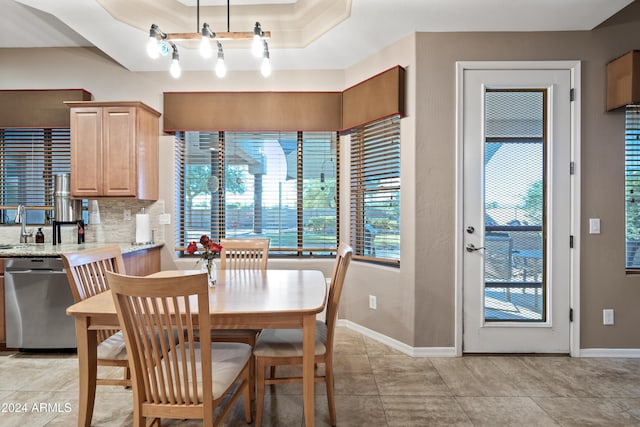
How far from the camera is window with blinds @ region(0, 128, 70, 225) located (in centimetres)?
354

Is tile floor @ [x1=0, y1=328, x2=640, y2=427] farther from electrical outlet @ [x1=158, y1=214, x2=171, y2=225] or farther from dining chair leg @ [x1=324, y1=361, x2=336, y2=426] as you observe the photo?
electrical outlet @ [x1=158, y1=214, x2=171, y2=225]

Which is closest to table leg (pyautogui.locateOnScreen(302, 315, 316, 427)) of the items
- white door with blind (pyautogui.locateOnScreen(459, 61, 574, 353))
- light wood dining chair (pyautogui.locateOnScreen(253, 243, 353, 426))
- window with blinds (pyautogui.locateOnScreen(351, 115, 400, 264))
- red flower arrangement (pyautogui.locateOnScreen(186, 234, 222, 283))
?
light wood dining chair (pyautogui.locateOnScreen(253, 243, 353, 426))

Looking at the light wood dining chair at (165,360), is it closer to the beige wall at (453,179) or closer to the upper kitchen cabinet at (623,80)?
the beige wall at (453,179)

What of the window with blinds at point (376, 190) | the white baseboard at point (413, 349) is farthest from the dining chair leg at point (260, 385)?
the window with blinds at point (376, 190)

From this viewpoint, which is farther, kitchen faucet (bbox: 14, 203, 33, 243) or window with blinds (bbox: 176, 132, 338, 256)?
window with blinds (bbox: 176, 132, 338, 256)

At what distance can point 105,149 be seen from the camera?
10.7 ft

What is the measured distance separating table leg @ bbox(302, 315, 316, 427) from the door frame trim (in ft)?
5.54

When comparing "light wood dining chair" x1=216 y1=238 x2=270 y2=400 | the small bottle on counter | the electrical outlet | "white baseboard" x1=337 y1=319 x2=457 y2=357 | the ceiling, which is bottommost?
"white baseboard" x1=337 y1=319 x2=457 y2=357

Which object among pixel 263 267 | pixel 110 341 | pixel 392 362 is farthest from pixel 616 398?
pixel 110 341

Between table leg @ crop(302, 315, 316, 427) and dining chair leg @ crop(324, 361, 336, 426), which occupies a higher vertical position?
table leg @ crop(302, 315, 316, 427)

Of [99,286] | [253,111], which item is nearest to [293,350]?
[99,286]

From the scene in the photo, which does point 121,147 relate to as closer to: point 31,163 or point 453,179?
point 31,163

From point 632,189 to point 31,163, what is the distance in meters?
5.88

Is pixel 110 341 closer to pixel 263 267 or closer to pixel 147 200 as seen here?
pixel 263 267
